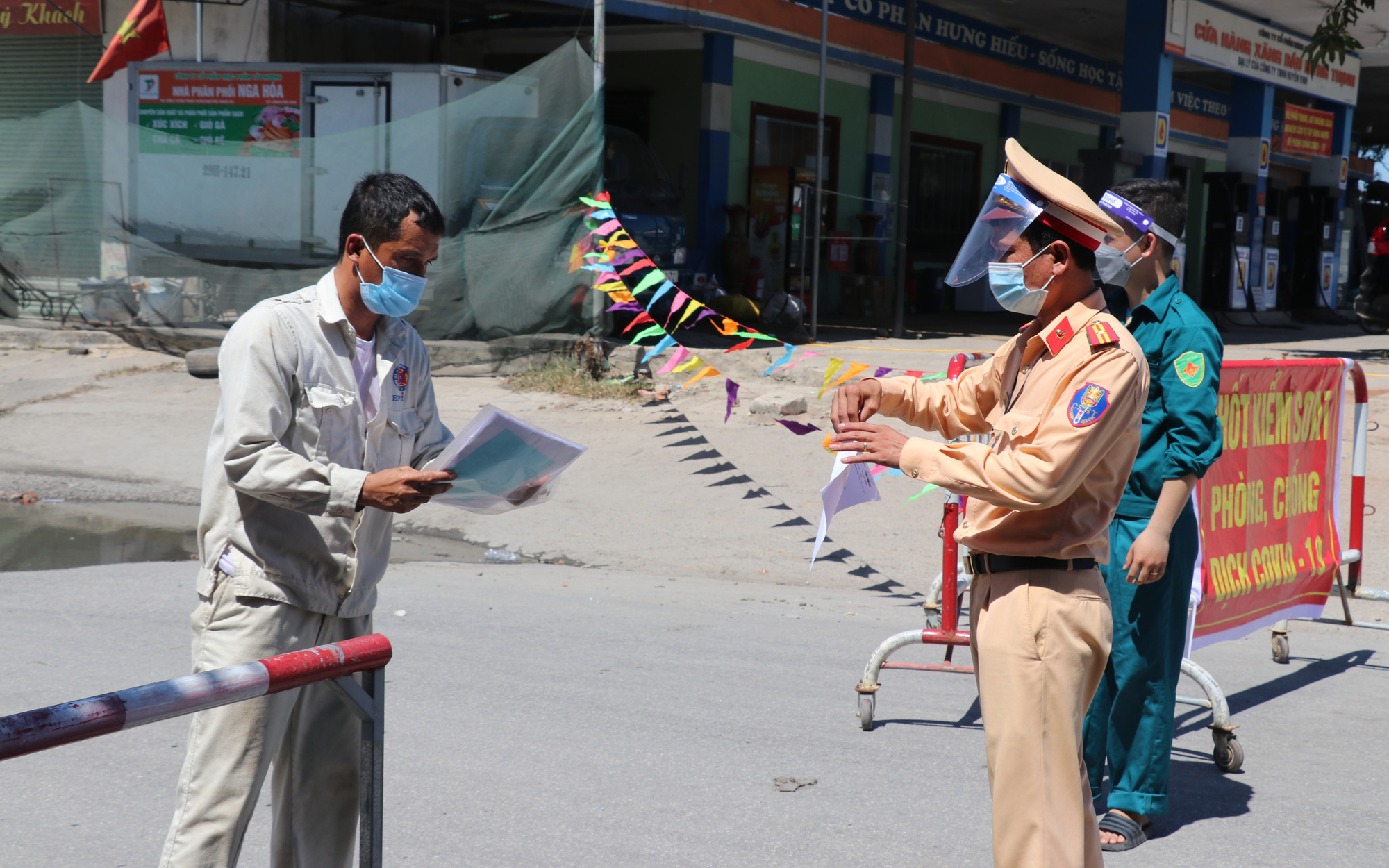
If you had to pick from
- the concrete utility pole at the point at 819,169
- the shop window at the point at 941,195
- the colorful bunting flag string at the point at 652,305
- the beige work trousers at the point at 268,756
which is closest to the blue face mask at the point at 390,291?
the beige work trousers at the point at 268,756

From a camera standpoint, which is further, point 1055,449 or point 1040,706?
point 1040,706

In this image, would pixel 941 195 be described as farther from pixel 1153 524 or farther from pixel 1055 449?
pixel 1055 449

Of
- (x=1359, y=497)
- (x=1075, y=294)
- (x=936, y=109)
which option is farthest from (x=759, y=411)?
(x=936, y=109)

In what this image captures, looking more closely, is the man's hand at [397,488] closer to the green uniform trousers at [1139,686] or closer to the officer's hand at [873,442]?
the officer's hand at [873,442]

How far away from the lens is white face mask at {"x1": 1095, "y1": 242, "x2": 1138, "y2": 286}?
137 inches

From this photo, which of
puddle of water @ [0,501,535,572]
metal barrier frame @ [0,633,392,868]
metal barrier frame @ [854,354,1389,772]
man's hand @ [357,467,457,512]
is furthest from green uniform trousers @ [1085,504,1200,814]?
puddle of water @ [0,501,535,572]

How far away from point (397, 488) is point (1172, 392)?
2447mm

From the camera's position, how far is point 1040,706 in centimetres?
281

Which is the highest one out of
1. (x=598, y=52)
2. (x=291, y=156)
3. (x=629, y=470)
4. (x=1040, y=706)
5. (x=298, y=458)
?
(x=598, y=52)

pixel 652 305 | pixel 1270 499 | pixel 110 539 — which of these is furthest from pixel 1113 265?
pixel 652 305

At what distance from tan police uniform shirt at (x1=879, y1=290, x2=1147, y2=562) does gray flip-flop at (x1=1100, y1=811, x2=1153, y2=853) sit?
136cm

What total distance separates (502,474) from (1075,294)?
141 cm

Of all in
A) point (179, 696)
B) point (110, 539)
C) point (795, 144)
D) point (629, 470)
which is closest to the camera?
point (179, 696)

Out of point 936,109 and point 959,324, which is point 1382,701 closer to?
point 959,324
